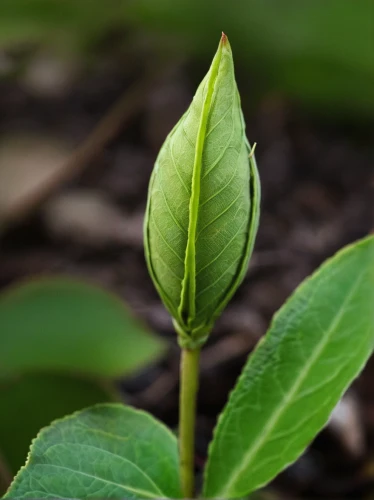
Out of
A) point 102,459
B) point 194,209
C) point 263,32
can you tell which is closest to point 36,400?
point 102,459

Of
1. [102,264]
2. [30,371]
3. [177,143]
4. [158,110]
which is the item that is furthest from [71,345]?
[158,110]

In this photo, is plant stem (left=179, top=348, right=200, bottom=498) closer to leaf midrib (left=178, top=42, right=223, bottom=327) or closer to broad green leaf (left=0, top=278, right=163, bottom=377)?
leaf midrib (left=178, top=42, right=223, bottom=327)

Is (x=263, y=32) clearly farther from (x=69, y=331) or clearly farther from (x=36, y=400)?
(x=36, y=400)

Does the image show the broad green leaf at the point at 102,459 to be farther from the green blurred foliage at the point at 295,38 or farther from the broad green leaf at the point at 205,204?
the green blurred foliage at the point at 295,38

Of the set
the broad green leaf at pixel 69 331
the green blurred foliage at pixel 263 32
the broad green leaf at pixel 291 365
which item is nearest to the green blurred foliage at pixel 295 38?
the green blurred foliage at pixel 263 32

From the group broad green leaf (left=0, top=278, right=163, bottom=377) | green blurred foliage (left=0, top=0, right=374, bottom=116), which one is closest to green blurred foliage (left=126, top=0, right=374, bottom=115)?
green blurred foliage (left=0, top=0, right=374, bottom=116)

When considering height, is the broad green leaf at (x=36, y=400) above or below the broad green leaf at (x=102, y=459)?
below
